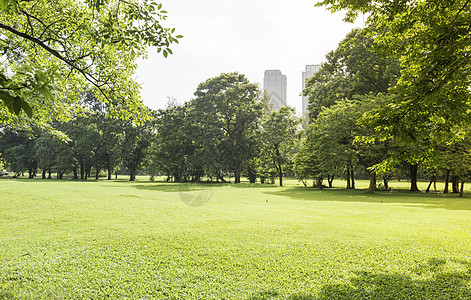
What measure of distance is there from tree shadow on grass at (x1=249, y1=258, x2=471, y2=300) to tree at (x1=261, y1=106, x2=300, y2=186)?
28.0 meters

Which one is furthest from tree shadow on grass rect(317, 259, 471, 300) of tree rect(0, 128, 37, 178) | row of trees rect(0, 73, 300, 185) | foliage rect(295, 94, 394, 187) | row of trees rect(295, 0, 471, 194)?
tree rect(0, 128, 37, 178)

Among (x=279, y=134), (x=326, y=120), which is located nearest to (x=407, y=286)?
(x=326, y=120)

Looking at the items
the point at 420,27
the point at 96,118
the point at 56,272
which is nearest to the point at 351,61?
the point at 420,27

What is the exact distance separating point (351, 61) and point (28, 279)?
28.8 meters

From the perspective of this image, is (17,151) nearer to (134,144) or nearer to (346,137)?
(134,144)

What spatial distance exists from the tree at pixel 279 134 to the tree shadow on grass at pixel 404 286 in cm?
2801

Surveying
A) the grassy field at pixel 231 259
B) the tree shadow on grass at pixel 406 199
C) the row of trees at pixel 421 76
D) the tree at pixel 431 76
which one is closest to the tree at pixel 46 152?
the tree shadow on grass at pixel 406 199

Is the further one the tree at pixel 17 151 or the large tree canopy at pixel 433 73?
the tree at pixel 17 151

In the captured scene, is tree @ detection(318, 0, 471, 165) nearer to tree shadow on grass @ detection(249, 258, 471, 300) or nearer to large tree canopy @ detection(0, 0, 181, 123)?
tree shadow on grass @ detection(249, 258, 471, 300)

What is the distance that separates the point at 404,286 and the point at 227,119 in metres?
34.7

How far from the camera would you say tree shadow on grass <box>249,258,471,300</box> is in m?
3.65

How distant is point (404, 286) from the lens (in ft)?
13.1

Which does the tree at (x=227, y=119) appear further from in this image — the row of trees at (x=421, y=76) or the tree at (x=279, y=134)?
the row of trees at (x=421, y=76)

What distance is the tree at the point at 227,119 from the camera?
35.8 meters
